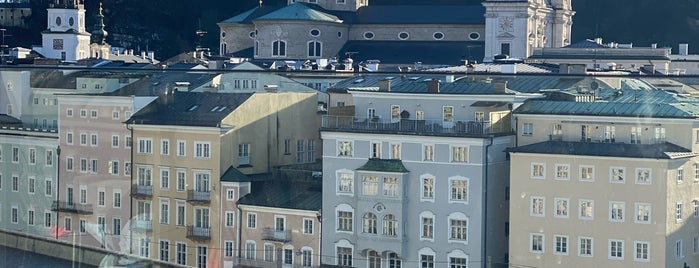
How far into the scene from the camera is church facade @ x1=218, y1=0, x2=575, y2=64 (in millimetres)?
22188

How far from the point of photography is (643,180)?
302 centimetres

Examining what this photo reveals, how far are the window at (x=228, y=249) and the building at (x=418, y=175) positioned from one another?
0.78 ft

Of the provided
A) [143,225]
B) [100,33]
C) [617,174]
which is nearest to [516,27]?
[100,33]

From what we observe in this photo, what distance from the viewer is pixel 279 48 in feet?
76.8

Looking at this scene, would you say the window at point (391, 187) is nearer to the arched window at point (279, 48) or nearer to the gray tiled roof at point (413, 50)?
the gray tiled roof at point (413, 50)

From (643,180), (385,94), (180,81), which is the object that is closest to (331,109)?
(385,94)

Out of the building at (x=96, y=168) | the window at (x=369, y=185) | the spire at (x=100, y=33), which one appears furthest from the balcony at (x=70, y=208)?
the spire at (x=100, y=33)

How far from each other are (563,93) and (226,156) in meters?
0.70

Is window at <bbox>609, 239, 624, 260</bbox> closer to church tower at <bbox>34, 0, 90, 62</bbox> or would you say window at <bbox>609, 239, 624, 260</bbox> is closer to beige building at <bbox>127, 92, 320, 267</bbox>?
beige building at <bbox>127, 92, 320, 267</bbox>

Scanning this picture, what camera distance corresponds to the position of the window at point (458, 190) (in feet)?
11.8

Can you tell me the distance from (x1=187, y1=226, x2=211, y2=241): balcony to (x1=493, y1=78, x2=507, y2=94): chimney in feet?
2.02

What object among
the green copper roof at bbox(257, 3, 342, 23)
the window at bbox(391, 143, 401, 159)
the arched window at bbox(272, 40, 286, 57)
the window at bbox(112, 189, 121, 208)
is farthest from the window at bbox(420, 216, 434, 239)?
the green copper roof at bbox(257, 3, 342, 23)

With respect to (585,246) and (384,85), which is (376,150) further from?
(585,246)

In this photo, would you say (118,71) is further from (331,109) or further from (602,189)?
(602,189)
